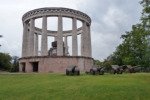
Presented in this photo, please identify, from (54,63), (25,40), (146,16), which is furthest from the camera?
(25,40)

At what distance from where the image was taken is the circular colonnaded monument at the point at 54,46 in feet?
234

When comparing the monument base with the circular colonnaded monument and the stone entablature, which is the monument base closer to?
the circular colonnaded monument

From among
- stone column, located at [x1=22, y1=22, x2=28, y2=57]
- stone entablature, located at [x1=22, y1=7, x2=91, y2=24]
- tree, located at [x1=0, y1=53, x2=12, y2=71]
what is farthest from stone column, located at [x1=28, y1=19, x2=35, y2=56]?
tree, located at [x1=0, y1=53, x2=12, y2=71]

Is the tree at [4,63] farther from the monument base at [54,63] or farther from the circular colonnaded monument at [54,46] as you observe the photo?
the monument base at [54,63]

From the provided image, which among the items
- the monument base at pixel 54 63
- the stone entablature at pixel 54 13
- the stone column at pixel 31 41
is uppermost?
the stone entablature at pixel 54 13

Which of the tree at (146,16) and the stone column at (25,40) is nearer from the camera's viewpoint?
the tree at (146,16)

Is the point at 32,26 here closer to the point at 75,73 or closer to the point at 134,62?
the point at 134,62

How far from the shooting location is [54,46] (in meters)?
81.5

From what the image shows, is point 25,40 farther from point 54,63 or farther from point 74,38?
point 54,63

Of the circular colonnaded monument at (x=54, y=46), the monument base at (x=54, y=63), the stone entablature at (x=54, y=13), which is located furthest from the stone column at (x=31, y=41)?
the monument base at (x=54, y=63)

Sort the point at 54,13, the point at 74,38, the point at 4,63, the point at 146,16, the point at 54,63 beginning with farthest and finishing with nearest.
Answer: the point at 4,63, the point at 74,38, the point at 54,13, the point at 54,63, the point at 146,16

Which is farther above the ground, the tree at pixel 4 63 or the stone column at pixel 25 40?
the stone column at pixel 25 40

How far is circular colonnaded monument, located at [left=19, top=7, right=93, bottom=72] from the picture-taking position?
7144 cm

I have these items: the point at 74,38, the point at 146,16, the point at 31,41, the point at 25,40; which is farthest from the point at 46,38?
the point at 146,16
